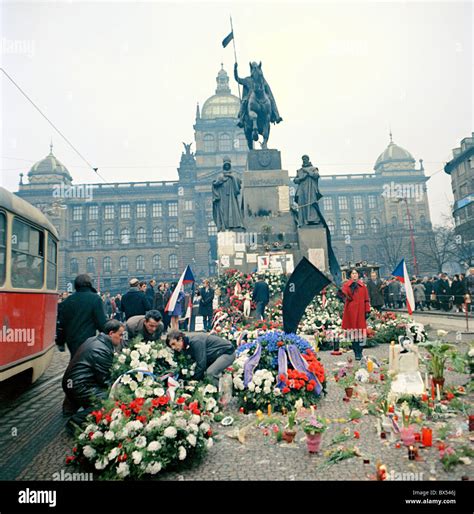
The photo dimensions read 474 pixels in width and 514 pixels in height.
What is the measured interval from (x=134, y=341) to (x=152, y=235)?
240 ft

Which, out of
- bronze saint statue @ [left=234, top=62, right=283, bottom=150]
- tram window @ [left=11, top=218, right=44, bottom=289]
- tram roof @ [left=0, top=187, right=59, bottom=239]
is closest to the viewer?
tram roof @ [left=0, top=187, right=59, bottom=239]

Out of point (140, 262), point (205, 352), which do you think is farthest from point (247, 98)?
point (140, 262)

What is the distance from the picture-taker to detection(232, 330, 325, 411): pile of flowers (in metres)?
5.77

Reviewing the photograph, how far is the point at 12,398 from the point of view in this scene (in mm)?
7238

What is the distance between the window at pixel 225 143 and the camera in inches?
3030

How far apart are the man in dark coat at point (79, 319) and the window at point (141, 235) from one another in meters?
72.5

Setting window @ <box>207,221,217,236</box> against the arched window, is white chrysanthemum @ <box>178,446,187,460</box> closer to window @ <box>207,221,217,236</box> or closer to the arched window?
window @ <box>207,221,217,236</box>

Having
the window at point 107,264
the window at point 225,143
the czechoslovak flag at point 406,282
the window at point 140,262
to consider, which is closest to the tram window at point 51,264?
the czechoslovak flag at point 406,282

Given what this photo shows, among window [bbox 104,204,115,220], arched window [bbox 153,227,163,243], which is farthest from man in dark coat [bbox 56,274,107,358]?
window [bbox 104,204,115,220]

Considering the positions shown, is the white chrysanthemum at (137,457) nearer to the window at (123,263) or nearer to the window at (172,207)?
the window at (123,263)

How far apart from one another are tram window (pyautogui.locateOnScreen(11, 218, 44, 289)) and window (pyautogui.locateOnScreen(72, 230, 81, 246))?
7327 centimetres
